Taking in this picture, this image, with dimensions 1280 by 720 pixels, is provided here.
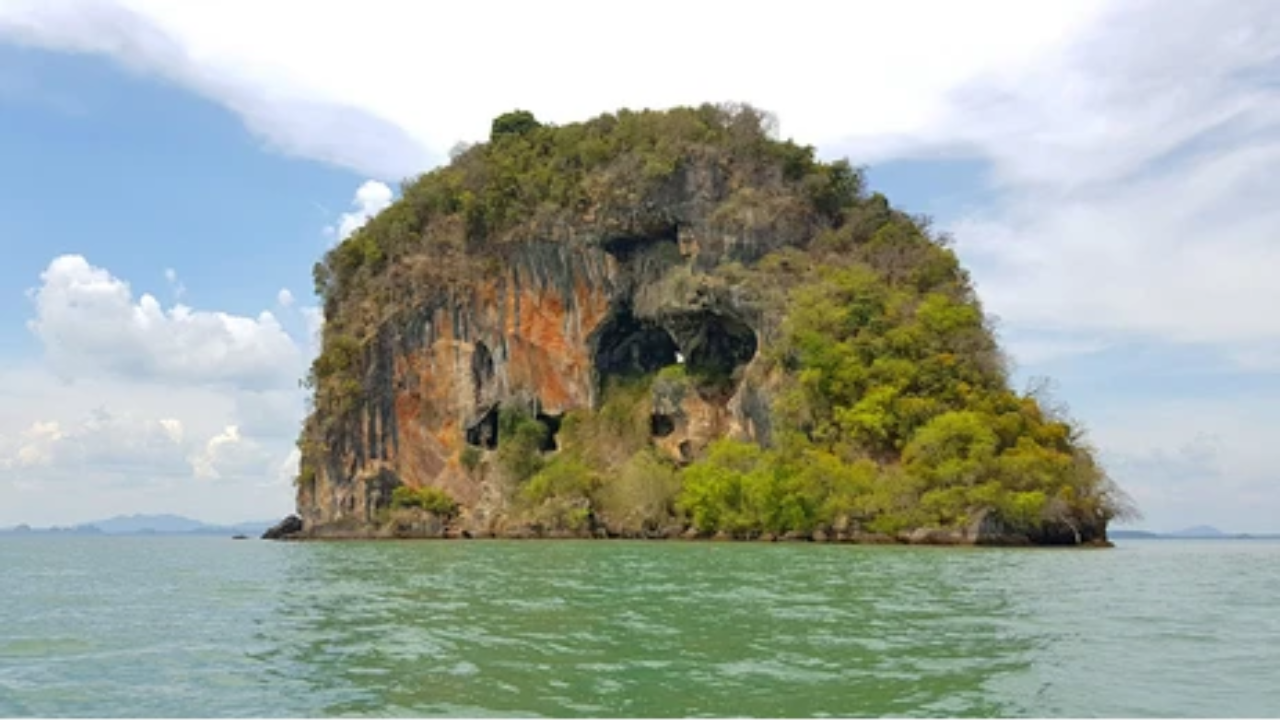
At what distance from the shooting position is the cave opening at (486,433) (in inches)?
2702

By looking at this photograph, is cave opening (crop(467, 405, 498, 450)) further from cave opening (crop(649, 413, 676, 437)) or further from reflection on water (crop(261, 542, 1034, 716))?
reflection on water (crop(261, 542, 1034, 716))

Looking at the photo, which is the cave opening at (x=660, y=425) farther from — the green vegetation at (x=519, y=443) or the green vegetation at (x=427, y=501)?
the green vegetation at (x=427, y=501)

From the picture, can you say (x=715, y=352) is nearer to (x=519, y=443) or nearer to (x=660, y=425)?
(x=660, y=425)

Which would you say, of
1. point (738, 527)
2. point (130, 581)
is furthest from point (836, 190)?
point (130, 581)

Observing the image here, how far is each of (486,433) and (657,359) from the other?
39.9ft

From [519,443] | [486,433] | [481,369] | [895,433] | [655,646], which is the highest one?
[481,369]

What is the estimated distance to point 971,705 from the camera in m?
9.26

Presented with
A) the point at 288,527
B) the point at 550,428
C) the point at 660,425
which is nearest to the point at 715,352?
the point at 660,425

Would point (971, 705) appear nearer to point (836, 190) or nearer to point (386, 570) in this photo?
point (386, 570)

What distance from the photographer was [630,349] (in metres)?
69.7

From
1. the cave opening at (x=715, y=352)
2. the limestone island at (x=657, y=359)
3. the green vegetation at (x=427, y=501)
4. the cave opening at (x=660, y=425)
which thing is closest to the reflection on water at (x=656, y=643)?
the limestone island at (x=657, y=359)

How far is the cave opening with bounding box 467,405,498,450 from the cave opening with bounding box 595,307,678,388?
24.9 feet

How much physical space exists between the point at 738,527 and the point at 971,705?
41133 millimetres

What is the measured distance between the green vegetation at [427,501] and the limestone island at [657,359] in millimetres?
139
